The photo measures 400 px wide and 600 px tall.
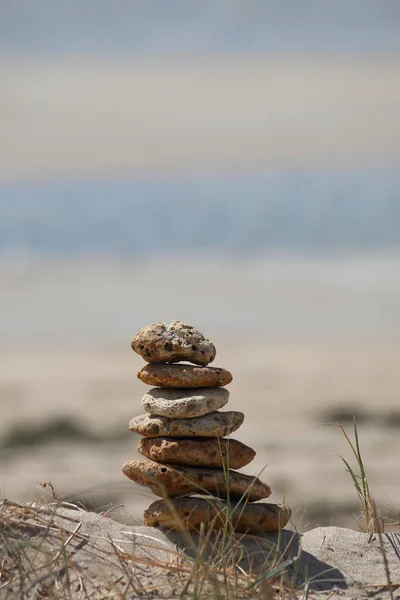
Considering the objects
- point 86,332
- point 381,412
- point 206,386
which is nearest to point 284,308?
point 86,332

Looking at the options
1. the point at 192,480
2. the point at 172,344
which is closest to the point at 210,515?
the point at 192,480

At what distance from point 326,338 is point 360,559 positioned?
20.6m

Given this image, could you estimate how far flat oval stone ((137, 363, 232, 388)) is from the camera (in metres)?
5.00

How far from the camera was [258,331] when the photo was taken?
2675 centimetres

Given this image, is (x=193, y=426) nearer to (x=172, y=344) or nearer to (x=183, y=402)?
(x=183, y=402)

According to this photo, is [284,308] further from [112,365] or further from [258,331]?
[112,365]

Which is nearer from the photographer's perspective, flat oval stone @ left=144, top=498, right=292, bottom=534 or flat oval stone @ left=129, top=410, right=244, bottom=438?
flat oval stone @ left=144, top=498, right=292, bottom=534

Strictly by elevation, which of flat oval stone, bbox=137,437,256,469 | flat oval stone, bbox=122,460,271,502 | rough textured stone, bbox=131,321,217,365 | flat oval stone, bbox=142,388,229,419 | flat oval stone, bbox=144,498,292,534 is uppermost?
rough textured stone, bbox=131,321,217,365

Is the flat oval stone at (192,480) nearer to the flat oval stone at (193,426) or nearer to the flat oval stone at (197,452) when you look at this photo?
the flat oval stone at (197,452)

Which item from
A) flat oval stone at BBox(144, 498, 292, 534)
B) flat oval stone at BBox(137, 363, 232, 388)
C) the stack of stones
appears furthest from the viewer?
flat oval stone at BBox(137, 363, 232, 388)

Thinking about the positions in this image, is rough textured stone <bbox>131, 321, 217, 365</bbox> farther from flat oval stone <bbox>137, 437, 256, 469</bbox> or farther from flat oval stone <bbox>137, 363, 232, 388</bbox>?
flat oval stone <bbox>137, 437, 256, 469</bbox>

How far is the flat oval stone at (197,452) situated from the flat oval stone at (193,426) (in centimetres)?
4

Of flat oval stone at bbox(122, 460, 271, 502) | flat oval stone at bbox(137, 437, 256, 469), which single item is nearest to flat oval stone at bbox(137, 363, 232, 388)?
flat oval stone at bbox(137, 437, 256, 469)

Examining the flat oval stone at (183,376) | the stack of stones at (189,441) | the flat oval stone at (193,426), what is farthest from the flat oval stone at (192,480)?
the flat oval stone at (183,376)
